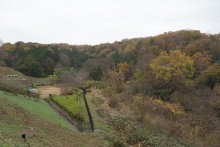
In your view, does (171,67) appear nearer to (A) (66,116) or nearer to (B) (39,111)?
(A) (66,116)

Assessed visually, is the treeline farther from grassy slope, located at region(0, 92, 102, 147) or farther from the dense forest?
grassy slope, located at region(0, 92, 102, 147)

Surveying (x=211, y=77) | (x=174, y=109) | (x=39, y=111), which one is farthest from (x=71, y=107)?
(x=211, y=77)

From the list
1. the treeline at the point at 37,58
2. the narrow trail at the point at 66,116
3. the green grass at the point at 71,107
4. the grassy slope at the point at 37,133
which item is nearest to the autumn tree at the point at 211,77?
the green grass at the point at 71,107

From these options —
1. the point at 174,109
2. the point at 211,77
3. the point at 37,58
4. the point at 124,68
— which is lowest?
the point at 174,109

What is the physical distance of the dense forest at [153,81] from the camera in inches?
931

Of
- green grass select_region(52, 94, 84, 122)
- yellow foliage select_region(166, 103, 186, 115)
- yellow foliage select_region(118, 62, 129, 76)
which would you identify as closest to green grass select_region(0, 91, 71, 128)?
green grass select_region(52, 94, 84, 122)

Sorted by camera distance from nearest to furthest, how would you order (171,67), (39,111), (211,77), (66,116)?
(39,111)
(66,116)
(171,67)
(211,77)

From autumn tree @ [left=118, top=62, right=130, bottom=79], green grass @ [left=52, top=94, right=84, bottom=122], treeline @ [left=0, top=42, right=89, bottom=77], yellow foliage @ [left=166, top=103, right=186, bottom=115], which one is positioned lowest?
yellow foliage @ [left=166, top=103, right=186, bottom=115]

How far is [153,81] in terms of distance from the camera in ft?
146

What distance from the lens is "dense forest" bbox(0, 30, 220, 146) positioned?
2364 centimetres

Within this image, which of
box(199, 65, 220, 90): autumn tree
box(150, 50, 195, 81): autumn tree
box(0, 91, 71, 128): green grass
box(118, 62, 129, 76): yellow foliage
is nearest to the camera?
box(0, 91, 71, 128): green grass

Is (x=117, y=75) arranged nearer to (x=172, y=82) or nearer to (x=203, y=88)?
(x=172, y=82)

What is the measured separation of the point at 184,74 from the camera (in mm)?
44375

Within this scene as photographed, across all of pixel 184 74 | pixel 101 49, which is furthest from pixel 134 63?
pixel 101 49
